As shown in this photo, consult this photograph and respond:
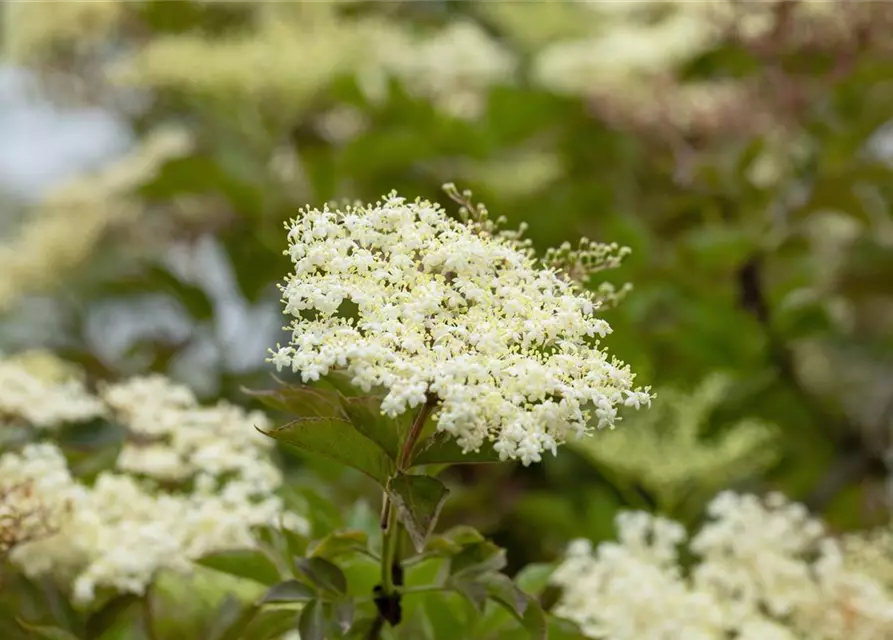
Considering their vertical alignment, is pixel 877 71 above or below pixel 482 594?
above

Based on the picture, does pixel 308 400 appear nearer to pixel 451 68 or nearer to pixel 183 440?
pixel 183 440

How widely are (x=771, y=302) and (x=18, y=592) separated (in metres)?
0.74

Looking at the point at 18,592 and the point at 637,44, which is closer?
the point at 18,592

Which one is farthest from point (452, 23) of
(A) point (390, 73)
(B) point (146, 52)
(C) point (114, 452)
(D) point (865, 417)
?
(C) point (114, 452)

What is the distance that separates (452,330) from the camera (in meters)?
0.41

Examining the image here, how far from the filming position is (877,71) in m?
1.04

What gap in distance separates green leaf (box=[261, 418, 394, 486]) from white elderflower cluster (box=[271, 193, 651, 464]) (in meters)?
0.02

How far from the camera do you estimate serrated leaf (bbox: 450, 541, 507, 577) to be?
1.56 ft

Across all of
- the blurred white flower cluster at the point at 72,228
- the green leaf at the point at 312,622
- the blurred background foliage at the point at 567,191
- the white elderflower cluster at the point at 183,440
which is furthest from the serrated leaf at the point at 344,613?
the blurred white flower cluster at the point at 72,228

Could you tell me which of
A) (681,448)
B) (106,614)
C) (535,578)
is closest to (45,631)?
(106,614)

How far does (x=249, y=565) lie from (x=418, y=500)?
0.16 metres

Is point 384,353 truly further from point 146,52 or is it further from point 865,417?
point 146,52

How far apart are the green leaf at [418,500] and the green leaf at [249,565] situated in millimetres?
147

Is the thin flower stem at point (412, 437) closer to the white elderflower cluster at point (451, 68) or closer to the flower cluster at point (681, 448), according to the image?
the flower cluster at point (681, 448)
